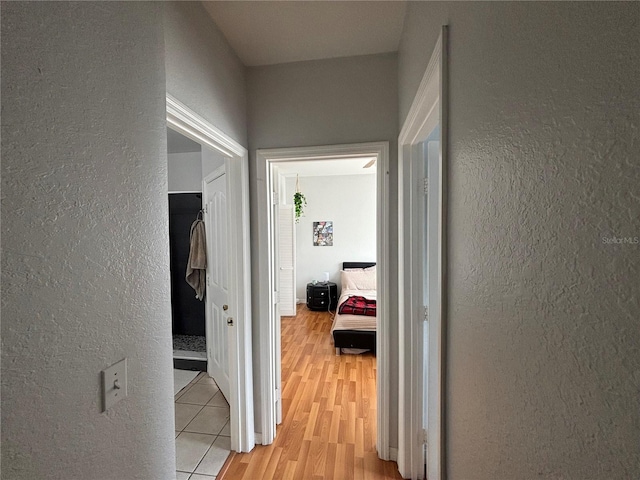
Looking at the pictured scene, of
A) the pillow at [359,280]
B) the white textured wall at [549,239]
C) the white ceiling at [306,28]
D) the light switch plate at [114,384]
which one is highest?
the white ceiling at [306,28]

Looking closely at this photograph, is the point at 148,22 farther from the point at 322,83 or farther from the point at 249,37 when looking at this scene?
the point at 322,83

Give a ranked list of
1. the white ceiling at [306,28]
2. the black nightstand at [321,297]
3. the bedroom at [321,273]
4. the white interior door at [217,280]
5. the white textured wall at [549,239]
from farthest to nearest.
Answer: the black nightstand at [321,297]
the bedroom at [321,273]
the white interior door at [217,280]
the white ceiling at [306,28]
the white textured wall at [549,239]

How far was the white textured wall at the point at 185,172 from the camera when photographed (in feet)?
12.1

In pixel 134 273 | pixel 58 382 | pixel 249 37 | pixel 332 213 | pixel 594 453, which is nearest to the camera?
pixel 594 453

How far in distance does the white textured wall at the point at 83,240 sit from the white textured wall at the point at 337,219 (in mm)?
5012

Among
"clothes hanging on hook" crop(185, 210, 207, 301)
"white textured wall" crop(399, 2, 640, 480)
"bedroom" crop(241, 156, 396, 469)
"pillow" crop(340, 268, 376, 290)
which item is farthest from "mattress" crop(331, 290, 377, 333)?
"white textured wall" crop(399, 2, 640, 480)

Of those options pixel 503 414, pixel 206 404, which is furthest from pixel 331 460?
pixel 503 414

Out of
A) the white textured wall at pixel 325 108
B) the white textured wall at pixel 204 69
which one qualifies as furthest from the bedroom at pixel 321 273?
the white textured wall at pixel 204 69

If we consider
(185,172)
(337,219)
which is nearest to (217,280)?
(185,172)

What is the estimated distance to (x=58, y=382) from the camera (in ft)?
2.23

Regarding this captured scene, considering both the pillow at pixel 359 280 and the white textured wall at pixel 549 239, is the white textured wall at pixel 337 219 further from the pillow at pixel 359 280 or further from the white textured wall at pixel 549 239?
the white textured wall at pixel 549 239

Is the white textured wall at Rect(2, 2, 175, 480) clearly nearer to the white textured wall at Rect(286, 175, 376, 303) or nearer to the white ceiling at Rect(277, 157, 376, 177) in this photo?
the white ceiling at Rect(277, 157, 376, 177)

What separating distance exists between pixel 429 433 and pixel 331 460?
68cm

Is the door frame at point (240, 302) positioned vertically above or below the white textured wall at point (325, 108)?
below
